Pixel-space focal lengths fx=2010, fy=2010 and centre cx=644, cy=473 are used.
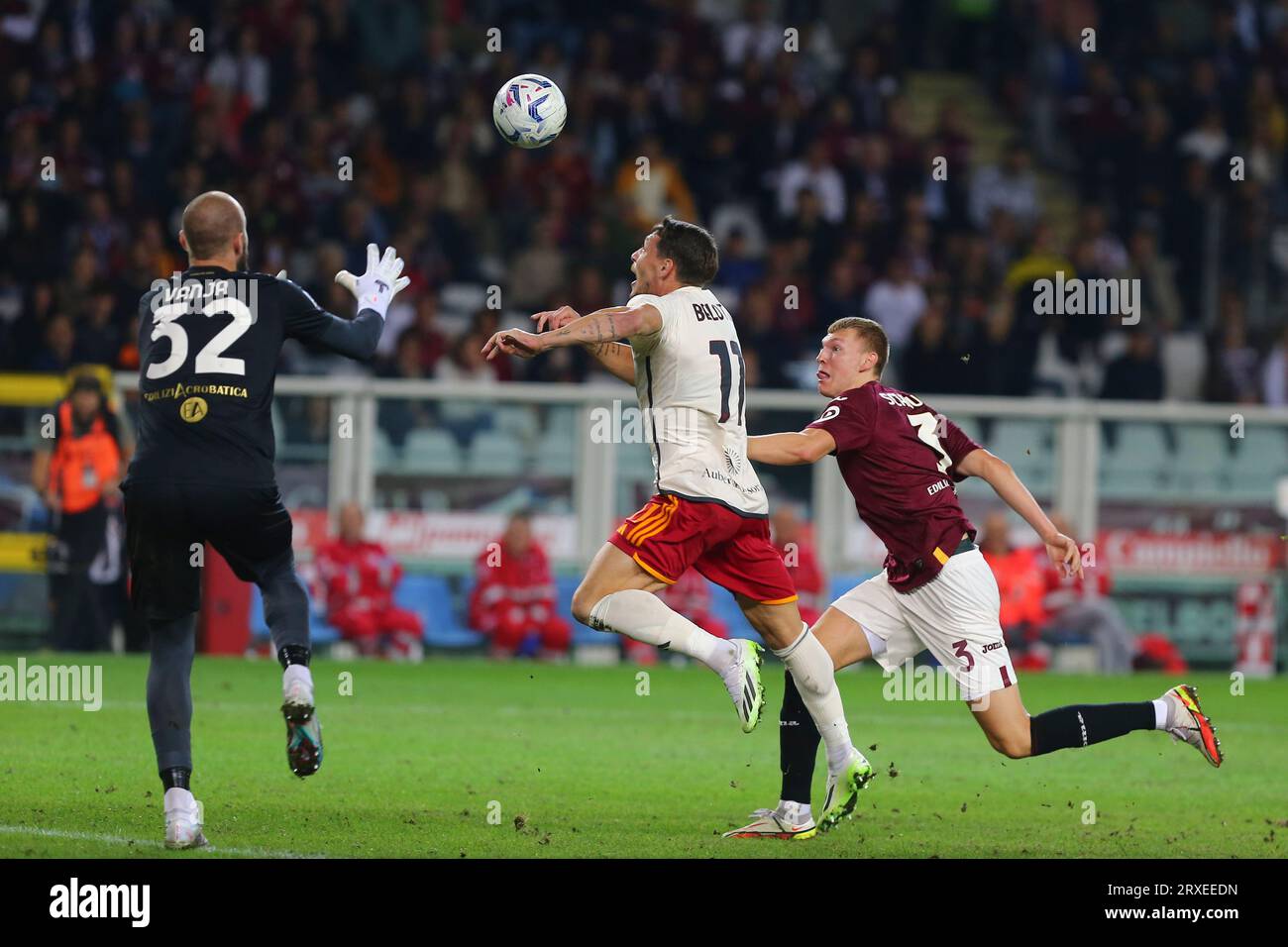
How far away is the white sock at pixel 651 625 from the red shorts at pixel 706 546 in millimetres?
123

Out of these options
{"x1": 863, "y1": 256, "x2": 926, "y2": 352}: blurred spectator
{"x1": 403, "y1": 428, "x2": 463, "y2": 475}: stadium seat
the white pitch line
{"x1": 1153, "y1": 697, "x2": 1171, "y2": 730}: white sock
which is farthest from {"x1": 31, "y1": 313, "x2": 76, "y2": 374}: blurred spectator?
{"x1": 1153, "y1": 697, "x2": 1171, "y2": 730}: white sock

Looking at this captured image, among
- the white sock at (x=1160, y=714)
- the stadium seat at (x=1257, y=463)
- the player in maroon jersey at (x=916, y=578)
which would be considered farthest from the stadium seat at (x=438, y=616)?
the white sock at (x=1160, y=714)

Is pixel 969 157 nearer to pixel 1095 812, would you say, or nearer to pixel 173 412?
pixel 1095 812

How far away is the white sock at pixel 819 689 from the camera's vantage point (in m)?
7.58

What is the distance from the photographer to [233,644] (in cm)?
1571

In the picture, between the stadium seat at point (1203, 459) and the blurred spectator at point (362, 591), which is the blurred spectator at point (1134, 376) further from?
the blurred spectator at point (362, 591)

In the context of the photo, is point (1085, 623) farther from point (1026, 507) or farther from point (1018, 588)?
point (1026, 507)

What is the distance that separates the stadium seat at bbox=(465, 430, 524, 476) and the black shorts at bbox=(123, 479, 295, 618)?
959cm

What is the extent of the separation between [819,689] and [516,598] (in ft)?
28.1

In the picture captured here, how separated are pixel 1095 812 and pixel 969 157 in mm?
14142

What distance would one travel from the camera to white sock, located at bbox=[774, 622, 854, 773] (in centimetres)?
758

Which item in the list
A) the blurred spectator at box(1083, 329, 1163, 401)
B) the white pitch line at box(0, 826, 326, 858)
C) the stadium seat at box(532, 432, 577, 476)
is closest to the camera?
the white pitch line at box(0, 826, 326, 858)

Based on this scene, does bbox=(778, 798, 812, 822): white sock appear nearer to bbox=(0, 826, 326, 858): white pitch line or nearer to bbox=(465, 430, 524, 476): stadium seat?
bbox=(0, 826, 326, 858): white pitch line

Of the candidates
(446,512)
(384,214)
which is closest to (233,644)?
(446,512)
